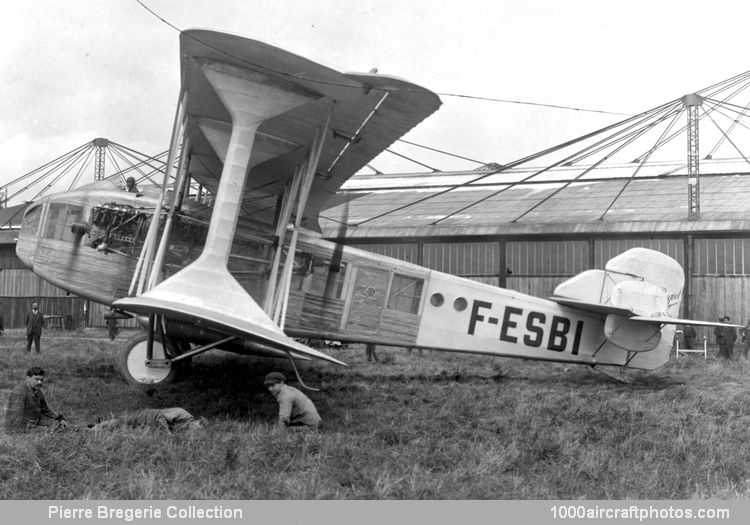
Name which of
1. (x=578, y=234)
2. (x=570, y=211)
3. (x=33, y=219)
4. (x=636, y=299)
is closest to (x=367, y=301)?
(x=636, y=299)

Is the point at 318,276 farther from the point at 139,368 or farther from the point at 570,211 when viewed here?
the point at 570,211

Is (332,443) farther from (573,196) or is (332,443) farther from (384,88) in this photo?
(573,196)

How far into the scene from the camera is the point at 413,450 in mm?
7113

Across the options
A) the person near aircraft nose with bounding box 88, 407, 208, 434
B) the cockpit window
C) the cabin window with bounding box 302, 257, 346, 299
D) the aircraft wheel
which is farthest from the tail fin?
the cockpit window

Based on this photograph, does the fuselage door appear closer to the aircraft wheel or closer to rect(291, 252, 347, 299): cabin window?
rect(291, 252, 347, 299): cabin window

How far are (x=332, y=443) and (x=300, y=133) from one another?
544cm

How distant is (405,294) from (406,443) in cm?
482

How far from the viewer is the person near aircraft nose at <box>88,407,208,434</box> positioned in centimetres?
777

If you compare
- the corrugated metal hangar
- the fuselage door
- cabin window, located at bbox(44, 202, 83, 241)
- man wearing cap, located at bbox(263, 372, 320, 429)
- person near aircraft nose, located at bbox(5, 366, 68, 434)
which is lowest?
person near aircraft nose, located at bbox(5, 366, 68, 434)

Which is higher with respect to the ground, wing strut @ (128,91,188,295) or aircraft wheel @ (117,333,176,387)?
wing strut @ (128,91,188,295)

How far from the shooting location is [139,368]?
→ 11039 mm

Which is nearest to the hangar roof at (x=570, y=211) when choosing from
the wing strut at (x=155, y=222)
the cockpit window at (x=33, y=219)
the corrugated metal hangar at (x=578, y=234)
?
the corrugated metal hangar at (x=578, y=234)

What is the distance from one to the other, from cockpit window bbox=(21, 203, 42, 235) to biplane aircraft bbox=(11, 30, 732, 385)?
3 cm
